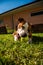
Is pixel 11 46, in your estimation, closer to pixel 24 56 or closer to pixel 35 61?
pixel 24 56

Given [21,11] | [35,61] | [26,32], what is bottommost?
[35,61]

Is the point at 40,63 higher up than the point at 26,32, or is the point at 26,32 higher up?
the point at 26,32

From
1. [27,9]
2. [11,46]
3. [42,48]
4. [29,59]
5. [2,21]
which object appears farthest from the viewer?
[2,21]

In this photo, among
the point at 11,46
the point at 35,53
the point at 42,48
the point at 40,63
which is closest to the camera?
the point at 40,63

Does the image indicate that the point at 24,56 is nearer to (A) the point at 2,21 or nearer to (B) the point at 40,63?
(B) the point at 40,63

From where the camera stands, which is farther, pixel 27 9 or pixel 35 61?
pixel 27 9

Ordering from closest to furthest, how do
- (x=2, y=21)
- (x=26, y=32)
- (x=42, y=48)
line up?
(x=42, y=48) → (x=26, y=32) → (x=2, y=21)

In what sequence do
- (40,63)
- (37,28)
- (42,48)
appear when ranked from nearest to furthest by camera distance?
(40,63)
(42,48)
(37,28)

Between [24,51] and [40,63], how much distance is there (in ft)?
5.00

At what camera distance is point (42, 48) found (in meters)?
7.34

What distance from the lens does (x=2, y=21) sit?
92.8ft

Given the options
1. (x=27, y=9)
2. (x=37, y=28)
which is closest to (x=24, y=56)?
(x=37, y=28)

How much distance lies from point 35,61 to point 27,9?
14894 mm

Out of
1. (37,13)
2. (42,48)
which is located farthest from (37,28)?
(42,48)
